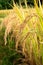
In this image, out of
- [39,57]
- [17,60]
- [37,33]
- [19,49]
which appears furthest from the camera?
A: [19,49]

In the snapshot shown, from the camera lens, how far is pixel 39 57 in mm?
2994

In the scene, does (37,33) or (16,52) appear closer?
(37,33)

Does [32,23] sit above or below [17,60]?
above

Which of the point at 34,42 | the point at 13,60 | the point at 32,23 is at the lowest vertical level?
the point at 13,60

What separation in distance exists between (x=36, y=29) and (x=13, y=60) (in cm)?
75

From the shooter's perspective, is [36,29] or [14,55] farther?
[14,55]

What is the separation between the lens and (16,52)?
354 centimetres

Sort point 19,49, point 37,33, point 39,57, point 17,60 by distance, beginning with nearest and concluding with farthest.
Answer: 1. point 37,33
2. point 39,57
3. point 17,60
4. point 19,49

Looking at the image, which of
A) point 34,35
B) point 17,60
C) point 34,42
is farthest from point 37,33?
point 17,60

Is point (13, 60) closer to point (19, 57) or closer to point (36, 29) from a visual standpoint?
point (19, 57)

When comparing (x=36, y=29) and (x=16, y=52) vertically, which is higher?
(x=36, y=29)

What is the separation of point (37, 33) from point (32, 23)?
0.39 metres

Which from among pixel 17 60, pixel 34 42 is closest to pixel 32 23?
pixel 34 42

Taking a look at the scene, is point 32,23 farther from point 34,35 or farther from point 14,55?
point 14,55
